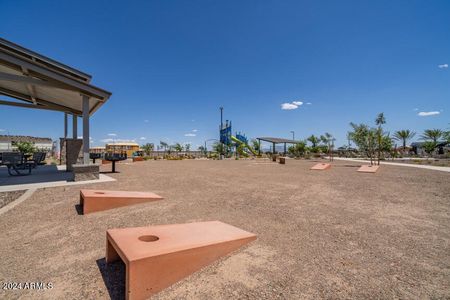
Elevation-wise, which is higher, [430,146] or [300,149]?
[430,146]

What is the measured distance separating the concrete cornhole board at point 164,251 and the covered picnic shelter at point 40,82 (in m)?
6.89

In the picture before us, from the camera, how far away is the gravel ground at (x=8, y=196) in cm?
512

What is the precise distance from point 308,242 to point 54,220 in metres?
4.56

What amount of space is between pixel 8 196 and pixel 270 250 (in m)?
7.00

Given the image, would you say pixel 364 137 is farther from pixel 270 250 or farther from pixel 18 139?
pixel 18 139

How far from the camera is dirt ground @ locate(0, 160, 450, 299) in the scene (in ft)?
6.68

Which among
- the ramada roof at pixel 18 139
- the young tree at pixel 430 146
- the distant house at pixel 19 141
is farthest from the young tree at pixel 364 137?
the ramada roof at pixel 18 139

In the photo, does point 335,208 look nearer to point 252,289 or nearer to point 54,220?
Result: point 252,289

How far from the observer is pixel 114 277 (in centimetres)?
223

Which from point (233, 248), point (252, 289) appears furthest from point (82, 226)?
point (252, 289)

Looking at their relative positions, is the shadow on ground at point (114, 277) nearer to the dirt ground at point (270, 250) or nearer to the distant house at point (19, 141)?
the dirt ground at point (270, 250)

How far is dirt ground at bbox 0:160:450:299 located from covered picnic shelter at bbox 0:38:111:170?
155 inches

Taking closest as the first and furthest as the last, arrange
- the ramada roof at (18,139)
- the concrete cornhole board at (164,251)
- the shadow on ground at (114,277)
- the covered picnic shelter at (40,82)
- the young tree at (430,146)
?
1. the concrete cornhole board at (164,251)
2. the shadow on ground at (114,277)
3. the covered picnic shelter at (40,82)
4. the young tree at (430,146)
5. the ramada roof at (18,139)

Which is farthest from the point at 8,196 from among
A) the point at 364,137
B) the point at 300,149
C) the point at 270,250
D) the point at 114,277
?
the point at 300,149
